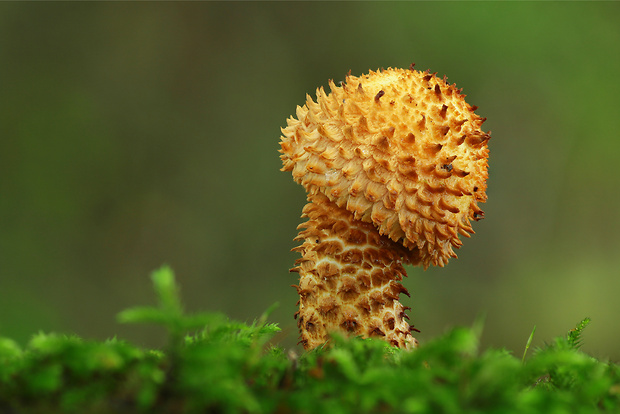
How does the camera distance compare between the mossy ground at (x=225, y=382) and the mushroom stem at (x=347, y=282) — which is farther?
the mushroom stem at (x=347, y=282)

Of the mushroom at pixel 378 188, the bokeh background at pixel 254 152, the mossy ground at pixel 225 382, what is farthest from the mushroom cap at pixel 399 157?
the bokeh background at pixel 254 152

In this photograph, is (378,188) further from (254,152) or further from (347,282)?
(254,152)

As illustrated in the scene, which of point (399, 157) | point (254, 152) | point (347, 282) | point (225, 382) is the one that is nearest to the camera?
point (225, 382)

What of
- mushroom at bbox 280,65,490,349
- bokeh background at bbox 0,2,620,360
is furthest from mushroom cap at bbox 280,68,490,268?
bokeh background at bbox 0,2,620,360

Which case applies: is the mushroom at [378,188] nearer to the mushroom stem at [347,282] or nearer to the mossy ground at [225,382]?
the mushroom stem at [347,282]

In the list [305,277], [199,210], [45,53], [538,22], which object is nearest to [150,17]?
[45,53]

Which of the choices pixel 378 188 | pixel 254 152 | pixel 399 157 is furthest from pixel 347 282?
pixel 254 152
